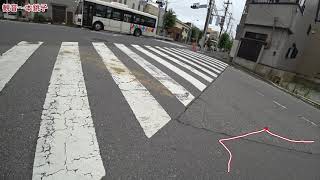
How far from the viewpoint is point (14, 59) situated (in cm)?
614

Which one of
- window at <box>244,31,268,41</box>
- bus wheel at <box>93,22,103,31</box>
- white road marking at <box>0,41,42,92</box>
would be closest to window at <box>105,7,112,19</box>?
bus wheel at <box>93,22,103,31</box>

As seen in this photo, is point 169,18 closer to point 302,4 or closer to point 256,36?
point 256,36

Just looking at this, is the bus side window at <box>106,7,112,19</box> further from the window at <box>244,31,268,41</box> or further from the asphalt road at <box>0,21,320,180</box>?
the asphalt road at <box>0,21,320,180</box>

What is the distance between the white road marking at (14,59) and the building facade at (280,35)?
16.8 m

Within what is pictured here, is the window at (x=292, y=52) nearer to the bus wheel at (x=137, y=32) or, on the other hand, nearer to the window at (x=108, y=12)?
the bus wheel at (x=137, y=32)

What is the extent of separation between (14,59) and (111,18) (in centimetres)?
1879

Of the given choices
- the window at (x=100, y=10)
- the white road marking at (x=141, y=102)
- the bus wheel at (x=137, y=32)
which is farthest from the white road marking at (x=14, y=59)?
the bus wheel at (x=137, y=32)

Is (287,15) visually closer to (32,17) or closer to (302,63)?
(302,63)

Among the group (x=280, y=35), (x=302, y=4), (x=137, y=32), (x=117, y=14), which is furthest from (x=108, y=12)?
(x=302, y=4)

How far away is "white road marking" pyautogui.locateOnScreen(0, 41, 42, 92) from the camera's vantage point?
4.84 m

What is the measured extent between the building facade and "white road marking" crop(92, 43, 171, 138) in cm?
1510

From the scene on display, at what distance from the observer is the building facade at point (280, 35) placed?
18.1 meters

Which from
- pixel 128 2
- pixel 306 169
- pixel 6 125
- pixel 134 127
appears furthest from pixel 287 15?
pixel 128 2

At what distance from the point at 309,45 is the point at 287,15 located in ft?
24.5
